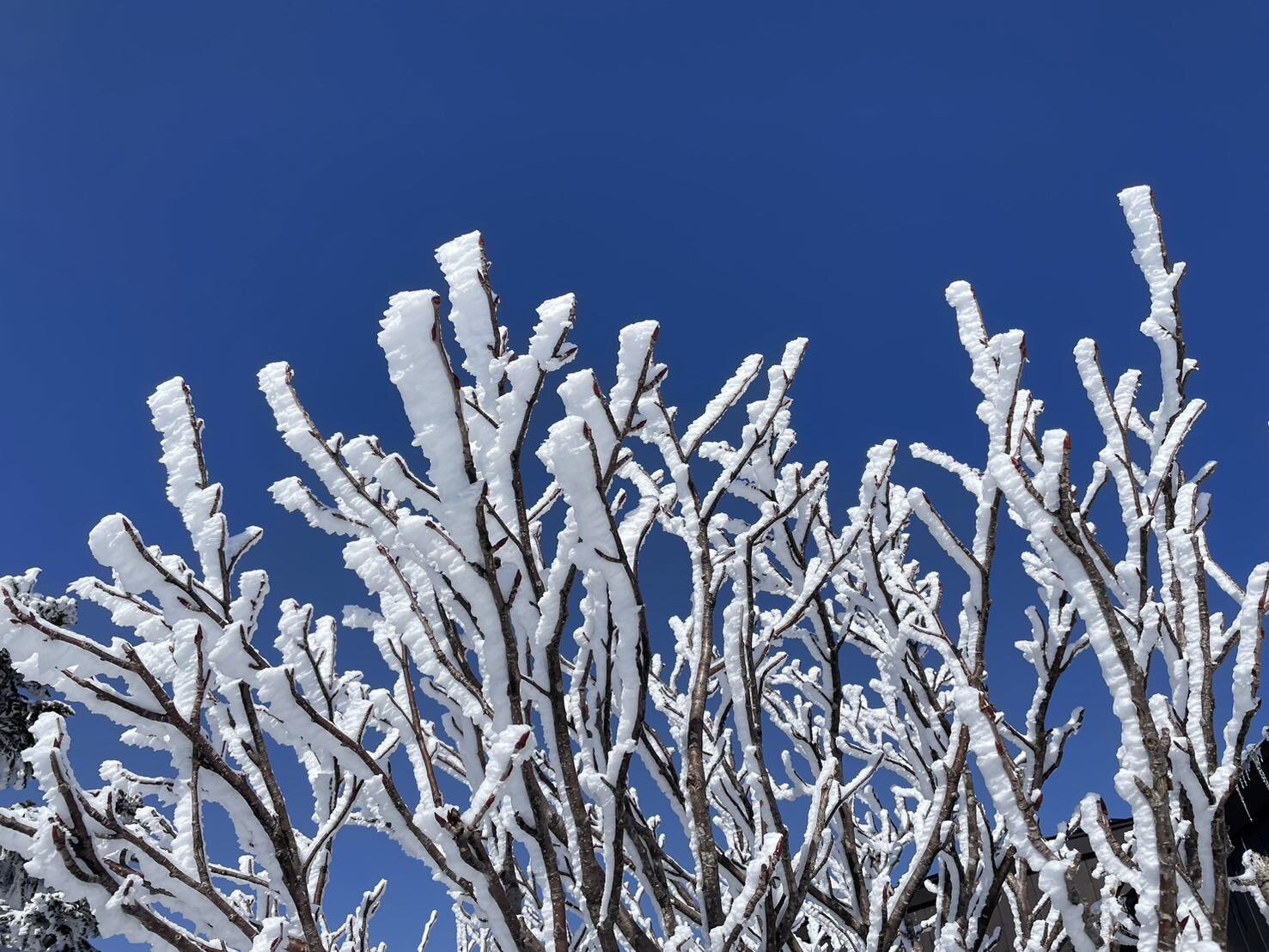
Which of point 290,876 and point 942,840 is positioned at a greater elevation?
point 942,840

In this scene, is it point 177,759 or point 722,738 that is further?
point 722,738

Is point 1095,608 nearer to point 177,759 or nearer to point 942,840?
point 942,840

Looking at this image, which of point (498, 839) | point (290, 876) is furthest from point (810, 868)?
point (290, 876)

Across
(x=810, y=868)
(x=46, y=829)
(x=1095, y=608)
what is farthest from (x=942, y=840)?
(x=46, y=829)

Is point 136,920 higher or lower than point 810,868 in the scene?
lower

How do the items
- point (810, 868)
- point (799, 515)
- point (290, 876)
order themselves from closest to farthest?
point (290, 876)
point (810, 868)
point (799, 515)

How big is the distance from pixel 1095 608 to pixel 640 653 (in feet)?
3.12

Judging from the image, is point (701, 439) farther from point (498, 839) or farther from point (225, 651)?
point (225, 651)

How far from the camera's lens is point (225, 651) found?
56.1 inches

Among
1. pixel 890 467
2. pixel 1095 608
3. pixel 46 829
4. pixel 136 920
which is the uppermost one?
pixel 890 467

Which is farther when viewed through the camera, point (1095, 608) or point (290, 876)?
point (1095, 608)

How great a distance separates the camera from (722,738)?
7.57ft

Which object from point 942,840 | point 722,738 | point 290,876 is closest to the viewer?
point 290,876

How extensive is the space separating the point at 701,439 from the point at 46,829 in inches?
65.3
